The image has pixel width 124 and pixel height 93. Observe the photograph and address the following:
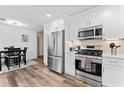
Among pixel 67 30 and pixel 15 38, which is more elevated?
pixel 67 30

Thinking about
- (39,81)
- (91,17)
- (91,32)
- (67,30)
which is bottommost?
(39,81)

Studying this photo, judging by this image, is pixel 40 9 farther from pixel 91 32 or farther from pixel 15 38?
pixel 15 38

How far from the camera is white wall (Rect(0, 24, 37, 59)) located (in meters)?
6.83

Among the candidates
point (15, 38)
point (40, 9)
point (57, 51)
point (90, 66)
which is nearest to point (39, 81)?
point (57, 51)

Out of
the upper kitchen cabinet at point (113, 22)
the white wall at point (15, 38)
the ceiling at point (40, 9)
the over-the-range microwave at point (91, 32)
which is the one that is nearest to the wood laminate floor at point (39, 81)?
the over-the-range microwave at point (91, 32)

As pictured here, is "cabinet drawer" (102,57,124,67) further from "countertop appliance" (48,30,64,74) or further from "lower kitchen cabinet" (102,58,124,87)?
"countertop appliance" (48,30,64,74)

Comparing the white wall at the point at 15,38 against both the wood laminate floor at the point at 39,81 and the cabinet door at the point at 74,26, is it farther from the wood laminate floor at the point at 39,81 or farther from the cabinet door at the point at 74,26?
the cabinet door at the point at 74,26

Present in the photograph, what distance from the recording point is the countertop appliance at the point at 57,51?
4.38 m

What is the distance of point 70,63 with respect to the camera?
13.6 ft

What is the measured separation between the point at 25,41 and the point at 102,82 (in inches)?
267

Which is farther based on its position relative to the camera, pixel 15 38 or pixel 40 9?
pixel 15 38

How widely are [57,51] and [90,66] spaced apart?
5.44 ft

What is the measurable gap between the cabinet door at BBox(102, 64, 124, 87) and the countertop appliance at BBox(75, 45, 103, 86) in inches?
6.1

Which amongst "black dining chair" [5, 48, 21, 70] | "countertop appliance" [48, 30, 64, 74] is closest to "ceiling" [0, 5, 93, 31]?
"countertop appliance" [48, 30, 64, 74]
